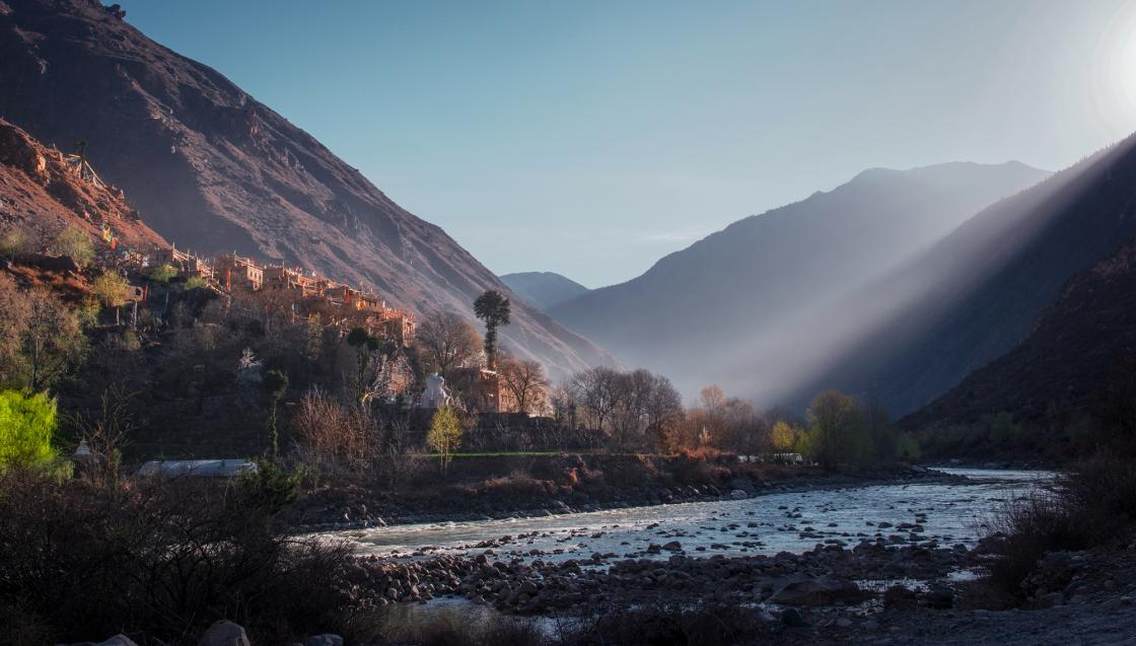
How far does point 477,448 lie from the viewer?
5619 centimetres

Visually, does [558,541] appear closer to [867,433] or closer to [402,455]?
[402,455]

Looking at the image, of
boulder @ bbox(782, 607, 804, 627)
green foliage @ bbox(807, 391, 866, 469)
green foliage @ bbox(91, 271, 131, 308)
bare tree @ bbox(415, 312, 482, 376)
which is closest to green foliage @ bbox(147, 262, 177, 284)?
green foliage @ bbox(91, 271, 131, 308)

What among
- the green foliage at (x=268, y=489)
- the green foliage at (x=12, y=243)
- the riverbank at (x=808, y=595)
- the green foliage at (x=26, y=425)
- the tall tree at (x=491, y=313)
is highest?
the green foliage at (x=12, y=243)

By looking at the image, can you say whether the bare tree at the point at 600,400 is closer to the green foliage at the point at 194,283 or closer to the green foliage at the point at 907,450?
the green foliage at the point at 907,450

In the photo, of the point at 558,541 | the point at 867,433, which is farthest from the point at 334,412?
the point at 867,433

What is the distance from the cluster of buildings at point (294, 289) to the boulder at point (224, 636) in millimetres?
67664

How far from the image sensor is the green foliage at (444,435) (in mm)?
48500

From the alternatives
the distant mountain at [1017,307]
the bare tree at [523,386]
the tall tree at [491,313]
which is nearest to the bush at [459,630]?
the bare tree at [523,386]

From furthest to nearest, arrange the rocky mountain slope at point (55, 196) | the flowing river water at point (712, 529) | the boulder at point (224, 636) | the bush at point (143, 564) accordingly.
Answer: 1. the rocky mountain slope at point (55, 196)
2. the flowing river water at point (712, 529)
3. the bush at point (143, 564)
4. the boulder at point (224, 636)

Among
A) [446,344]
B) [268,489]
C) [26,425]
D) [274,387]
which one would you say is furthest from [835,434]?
[268,489]

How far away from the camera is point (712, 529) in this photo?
3406 centimetres

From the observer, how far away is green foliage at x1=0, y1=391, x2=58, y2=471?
112 ft

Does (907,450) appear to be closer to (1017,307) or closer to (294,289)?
(294,289)

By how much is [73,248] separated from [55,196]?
153ft
